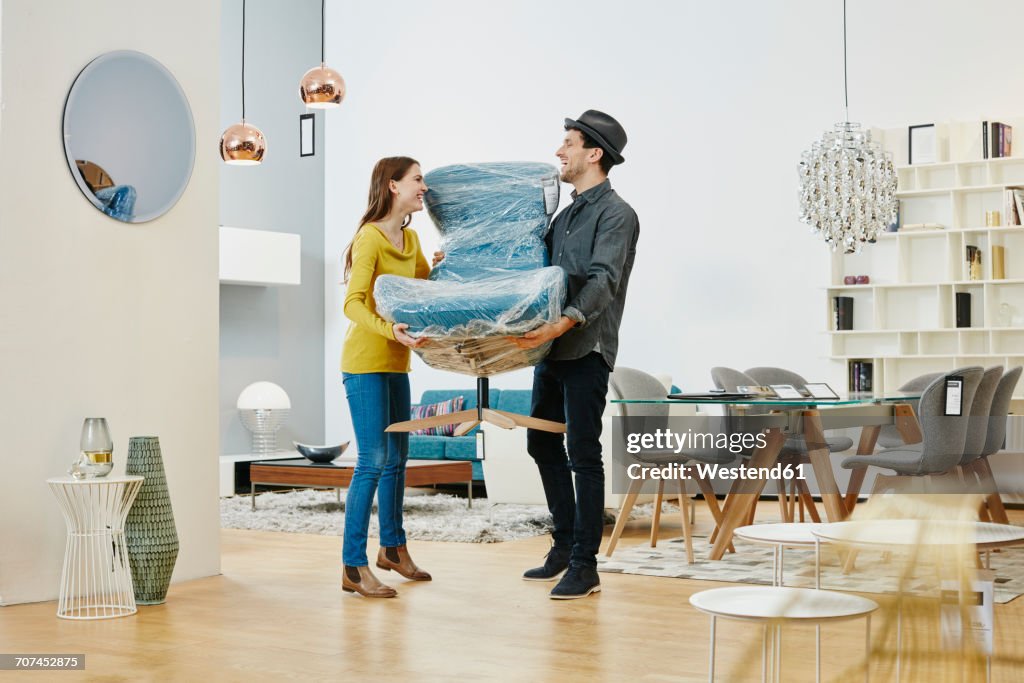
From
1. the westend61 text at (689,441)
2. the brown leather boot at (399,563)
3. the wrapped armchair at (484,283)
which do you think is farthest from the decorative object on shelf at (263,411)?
the wrapped armchair at (484,283)

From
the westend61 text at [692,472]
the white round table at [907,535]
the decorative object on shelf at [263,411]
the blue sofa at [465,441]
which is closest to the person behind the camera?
the white round table at [907,535]

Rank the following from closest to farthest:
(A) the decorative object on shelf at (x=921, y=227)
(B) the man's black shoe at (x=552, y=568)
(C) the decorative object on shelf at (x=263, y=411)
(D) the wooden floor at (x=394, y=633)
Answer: (D) the wooden floor at (x=394, y=633) → (B) the man's black shoe at (x=552, y=568) → (A) the decorative object on shelf at (x=921, y=227) → (C) the decorative object on shelf at (x=263, y=411)

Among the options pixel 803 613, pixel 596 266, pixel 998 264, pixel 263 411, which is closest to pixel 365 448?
pixel 596 266

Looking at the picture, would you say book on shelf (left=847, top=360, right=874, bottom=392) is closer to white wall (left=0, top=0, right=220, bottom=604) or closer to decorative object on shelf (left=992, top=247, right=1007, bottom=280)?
decorative object on shelf (left=992, top=247, right=1007, bottom=280)

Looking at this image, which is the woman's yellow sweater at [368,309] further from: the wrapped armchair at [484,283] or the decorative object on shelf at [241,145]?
the decorative object on shelf at [241,145]

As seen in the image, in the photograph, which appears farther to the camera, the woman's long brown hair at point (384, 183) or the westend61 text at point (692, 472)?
the westend61 text at point (692, 472)

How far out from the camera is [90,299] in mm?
3680

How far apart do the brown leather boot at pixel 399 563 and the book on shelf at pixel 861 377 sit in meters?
4.16

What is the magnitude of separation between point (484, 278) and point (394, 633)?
3.79 feet

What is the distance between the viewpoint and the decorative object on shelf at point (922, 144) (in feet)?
22.8

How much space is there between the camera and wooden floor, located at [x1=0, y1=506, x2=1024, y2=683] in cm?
262

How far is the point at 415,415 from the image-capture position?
8.45 m

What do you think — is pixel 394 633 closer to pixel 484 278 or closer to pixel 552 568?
pixel 552 568

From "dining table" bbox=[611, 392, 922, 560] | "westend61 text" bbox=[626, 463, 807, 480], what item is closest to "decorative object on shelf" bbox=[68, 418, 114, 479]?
"dining table" bbox=[611, 392, 922, 560]
